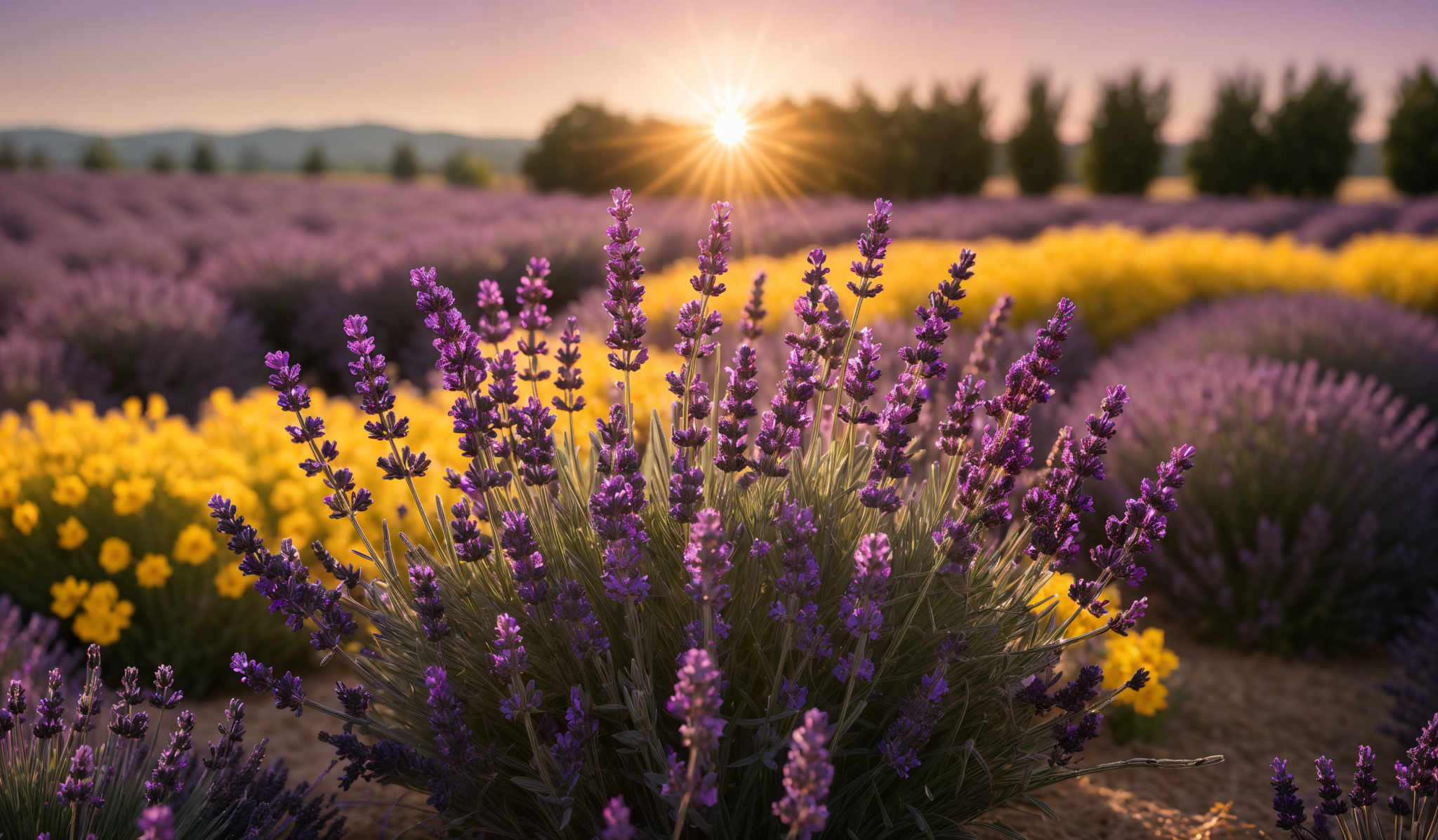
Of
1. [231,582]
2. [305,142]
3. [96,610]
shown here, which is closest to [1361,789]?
[231,582]

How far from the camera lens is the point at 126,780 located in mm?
1790

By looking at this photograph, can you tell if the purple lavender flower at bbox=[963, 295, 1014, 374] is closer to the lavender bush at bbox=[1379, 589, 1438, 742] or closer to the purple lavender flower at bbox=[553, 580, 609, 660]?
the purple lavender flower at bbox=[553, 580, 609, 660]

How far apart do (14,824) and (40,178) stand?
3078 centimetres

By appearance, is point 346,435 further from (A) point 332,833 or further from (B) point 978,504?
(B) point 978,504

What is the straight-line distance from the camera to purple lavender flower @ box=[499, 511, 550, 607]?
4.71ft

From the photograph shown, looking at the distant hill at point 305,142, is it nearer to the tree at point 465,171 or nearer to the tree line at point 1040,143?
the tree at point 465,171

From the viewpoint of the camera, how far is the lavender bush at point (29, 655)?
261cm

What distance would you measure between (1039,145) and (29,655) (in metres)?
37.3

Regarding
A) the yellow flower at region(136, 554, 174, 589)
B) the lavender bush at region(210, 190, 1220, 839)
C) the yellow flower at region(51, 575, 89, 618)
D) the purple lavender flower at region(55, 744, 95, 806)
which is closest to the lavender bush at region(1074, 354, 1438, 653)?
the lavender bush at region(210, 190, 1220, 839)

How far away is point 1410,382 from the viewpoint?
220 inches

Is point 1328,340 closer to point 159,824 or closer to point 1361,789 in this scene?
point 1361,789

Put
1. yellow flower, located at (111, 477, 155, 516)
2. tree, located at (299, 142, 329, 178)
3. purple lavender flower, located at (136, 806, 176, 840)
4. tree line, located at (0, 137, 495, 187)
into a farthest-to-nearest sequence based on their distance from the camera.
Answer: tree, located at (299, 142, 329, 178) < tree line, located at (0, 137, 495, 187) < yellow flower, located at (111, 477, 155, 516) < purple lavender flower, located at (136, 806, 176, 840)

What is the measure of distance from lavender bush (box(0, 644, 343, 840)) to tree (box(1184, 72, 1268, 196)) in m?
39.1

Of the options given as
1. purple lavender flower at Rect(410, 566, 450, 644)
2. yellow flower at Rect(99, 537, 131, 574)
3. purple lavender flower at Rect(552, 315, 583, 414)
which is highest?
purple lavender flower at Rect(552, 315, 583, 414)
